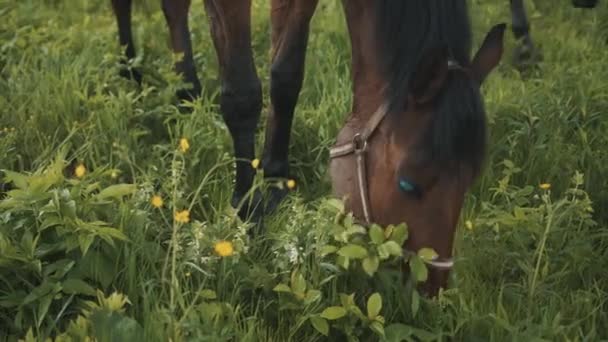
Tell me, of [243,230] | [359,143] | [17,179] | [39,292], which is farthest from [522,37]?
[39,292]

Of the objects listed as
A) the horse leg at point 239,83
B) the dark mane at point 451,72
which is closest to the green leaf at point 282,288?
the dark mane at point 451,72

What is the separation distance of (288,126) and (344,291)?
4.29 ft

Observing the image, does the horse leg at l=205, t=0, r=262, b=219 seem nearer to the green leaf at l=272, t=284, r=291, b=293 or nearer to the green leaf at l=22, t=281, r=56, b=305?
the green leaf at l=272, t=284, r=291, b=293

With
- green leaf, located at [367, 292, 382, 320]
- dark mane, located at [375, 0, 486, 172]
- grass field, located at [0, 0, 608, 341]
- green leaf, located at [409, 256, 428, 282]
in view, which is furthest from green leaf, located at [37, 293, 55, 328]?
dark mane, located at [375, 0, 486, 172]

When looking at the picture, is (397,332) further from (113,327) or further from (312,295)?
(113,327)

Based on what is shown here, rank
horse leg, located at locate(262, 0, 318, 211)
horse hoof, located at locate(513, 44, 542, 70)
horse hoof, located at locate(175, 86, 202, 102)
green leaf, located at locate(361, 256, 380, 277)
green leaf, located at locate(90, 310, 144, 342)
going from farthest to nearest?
horse hoof, located at locate(513, 44, 542, 70) < horse hoof, located at locate(175, 86, 202, 102) < horse leg, located at locate(262, 0, 318, 211) < green leaf, located at locate(361, 256, 380, 277) < green leaf, located at locate(90, 310, 144, 342)

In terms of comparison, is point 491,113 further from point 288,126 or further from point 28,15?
point 28,15

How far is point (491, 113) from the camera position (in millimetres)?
4094

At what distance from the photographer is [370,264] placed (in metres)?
2.34

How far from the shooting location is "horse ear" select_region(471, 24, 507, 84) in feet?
7.93

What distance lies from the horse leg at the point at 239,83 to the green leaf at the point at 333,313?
0.89 metres

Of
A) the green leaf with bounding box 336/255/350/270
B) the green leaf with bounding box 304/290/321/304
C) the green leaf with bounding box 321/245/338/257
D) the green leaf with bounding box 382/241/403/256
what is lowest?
the green leaf with bounding box 304/290/321/304

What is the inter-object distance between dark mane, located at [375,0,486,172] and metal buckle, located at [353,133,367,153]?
0.16 metres

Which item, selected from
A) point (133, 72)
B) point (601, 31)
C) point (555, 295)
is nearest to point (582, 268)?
point (555, 295)
